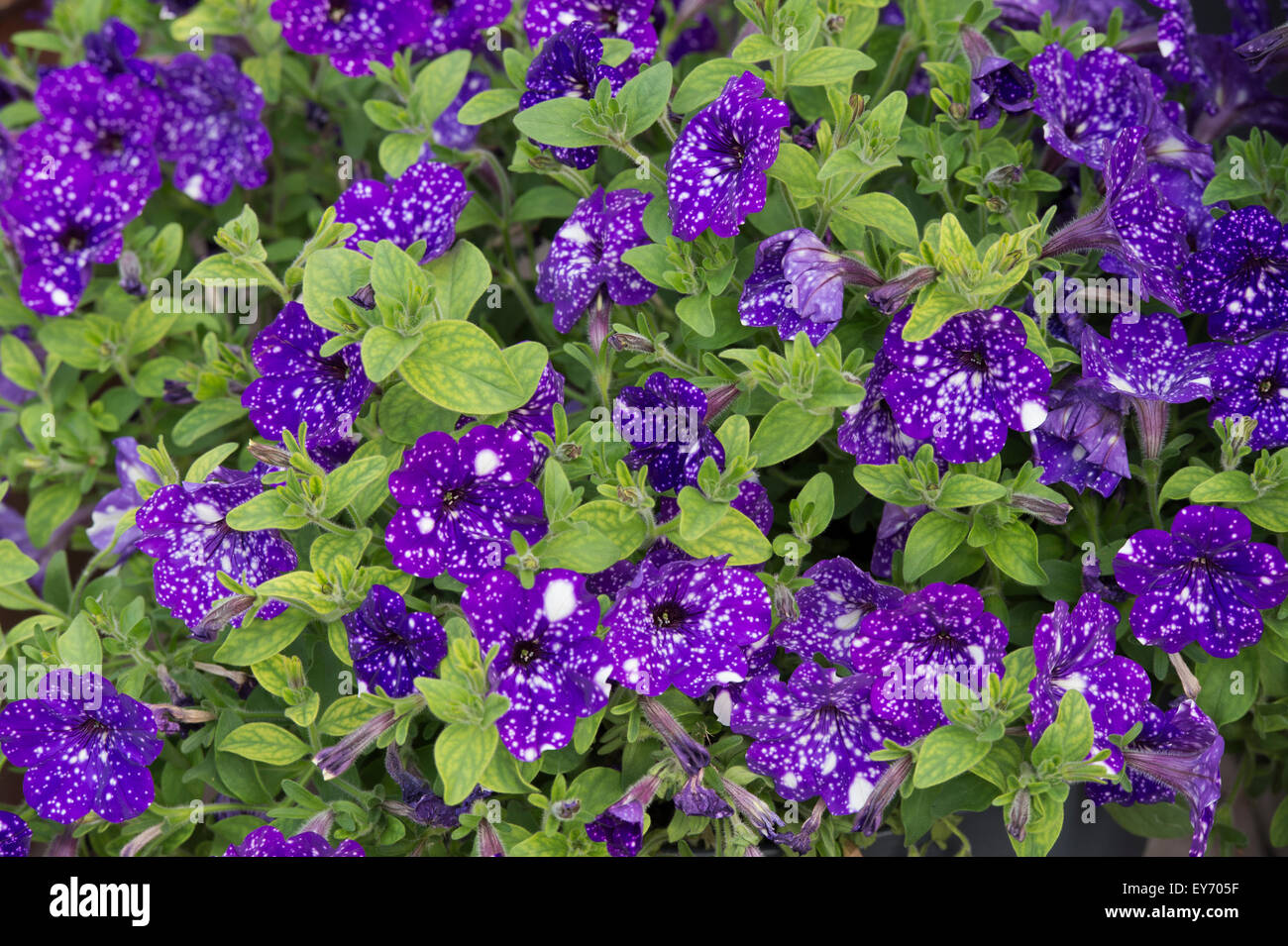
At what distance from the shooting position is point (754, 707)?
2.27 ft

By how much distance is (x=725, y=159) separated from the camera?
727mm

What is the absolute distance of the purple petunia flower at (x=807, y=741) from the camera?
0.69 m

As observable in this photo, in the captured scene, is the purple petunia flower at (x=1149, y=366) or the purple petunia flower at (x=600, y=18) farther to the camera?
the purple petunia flower at (x=600, y=18)

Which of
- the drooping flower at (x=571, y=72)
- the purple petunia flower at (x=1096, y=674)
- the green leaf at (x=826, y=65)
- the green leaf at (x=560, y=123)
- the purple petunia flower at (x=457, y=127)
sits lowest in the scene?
the purple petunia flower at (x=1096, y=674)

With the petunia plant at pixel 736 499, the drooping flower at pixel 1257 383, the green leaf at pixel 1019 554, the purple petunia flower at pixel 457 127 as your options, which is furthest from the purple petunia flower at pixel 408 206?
the drooping flower at pixel 1257 383

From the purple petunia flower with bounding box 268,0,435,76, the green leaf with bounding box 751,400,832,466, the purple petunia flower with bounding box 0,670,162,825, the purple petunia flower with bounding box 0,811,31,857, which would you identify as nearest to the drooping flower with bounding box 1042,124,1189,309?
the green leaf with bounding box 751,400,832,466

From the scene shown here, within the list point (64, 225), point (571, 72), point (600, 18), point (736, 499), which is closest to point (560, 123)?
point (571, 72)

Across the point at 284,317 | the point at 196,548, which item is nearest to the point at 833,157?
the point at 284,317

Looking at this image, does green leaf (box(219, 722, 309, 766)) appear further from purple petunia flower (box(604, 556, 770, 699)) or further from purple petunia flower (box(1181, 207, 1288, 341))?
purple petunia flower (box(1181, 207, 1288, 341))

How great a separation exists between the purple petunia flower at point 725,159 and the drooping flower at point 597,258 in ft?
0.20

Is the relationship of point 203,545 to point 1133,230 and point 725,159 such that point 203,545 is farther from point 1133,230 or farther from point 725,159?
point 1133,230

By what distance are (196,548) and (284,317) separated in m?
0.18

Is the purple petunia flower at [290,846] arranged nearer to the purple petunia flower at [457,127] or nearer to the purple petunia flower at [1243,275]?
the purple petunia flower at [457,127]

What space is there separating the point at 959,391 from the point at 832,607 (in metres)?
0.17
